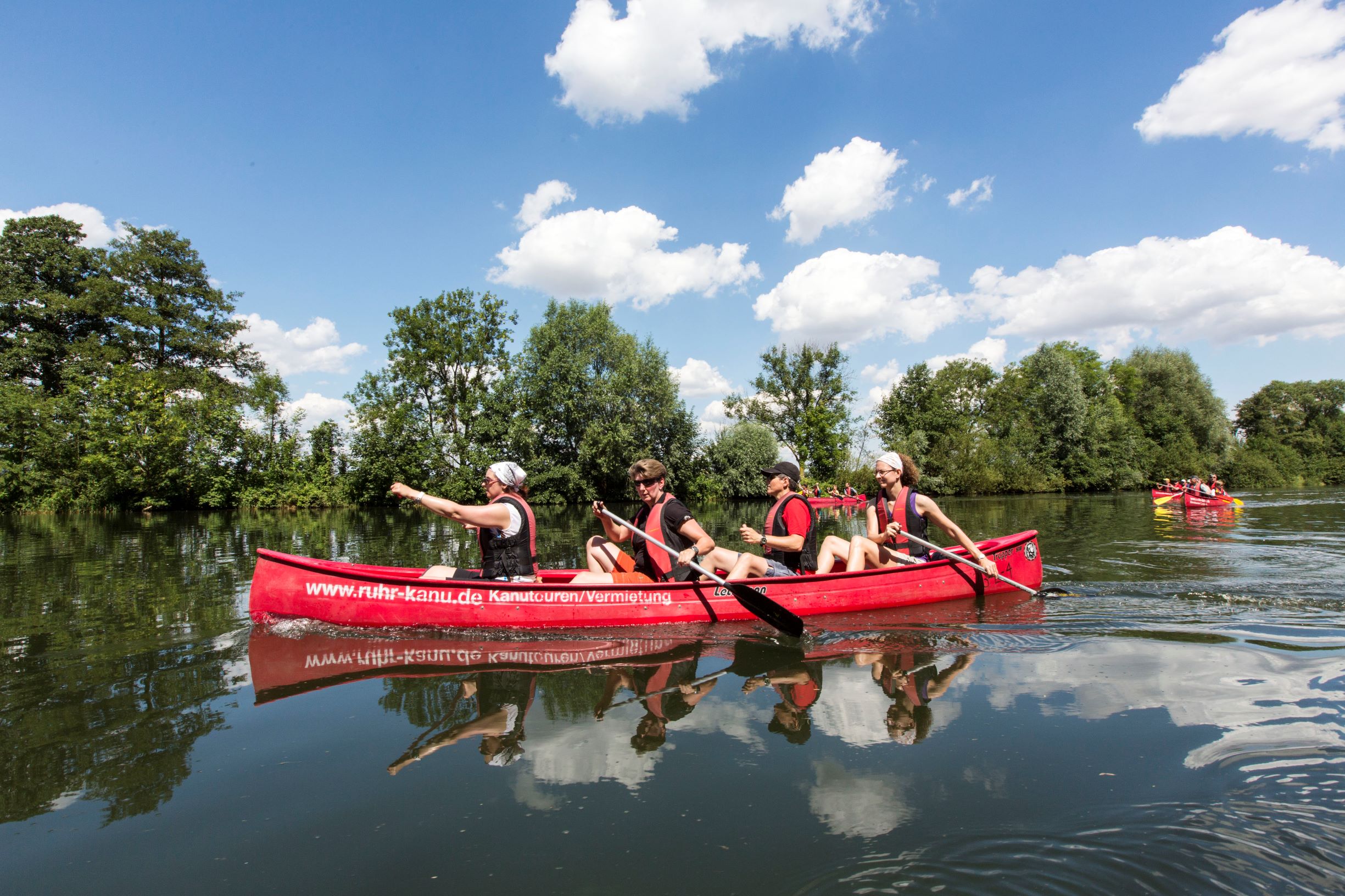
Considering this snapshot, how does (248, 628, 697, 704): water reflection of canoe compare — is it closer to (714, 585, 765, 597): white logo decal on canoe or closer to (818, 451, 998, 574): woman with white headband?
(714, 585, 765, 597): white logo decal on canoe

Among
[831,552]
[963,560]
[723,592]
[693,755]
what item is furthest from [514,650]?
[963,560]

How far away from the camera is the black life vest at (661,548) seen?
6.90 m

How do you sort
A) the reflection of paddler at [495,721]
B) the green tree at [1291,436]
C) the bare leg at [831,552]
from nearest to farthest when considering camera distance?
1. the reflection of paddler at [495,721]
2. the bare leg at [831,552]
3. the green tree at [1291,436]

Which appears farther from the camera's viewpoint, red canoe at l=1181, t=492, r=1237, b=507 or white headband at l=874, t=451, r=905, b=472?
red canoe at l=1181, t=492, r=1237, b=507

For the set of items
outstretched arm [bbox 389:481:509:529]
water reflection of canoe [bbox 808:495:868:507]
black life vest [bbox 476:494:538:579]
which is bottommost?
water reflection of canoe [bbox 808:495:868:507]

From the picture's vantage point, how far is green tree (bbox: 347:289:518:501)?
33.7 meters

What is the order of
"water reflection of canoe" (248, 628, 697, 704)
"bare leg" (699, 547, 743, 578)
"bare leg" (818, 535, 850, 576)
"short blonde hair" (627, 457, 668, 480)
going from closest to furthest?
1. "water reflection of canoe" (248, 628, 697, 704)
2. "short blonde hair" (627, 457, 668, 480)
3. "bare leg" (699, 547, 743, 578)
4. "bare leg" (818, 535, 850, 576)

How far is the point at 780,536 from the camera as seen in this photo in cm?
703

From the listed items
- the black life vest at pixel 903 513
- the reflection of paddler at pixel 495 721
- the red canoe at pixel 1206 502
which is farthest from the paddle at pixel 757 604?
the red canoe at pixel 1206 502

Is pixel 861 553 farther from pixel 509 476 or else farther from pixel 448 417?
pixel 448 417

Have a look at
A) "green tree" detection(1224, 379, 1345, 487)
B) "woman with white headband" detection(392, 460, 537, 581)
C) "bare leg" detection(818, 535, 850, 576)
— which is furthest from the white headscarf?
"green tree" detection(1224, 379, 1345, 487)

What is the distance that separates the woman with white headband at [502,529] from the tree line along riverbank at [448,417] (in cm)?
2750

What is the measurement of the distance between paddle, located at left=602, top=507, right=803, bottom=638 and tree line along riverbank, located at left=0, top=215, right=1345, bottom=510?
27784 millimetres

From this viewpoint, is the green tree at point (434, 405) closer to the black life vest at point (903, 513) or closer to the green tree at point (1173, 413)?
the black life vest at point (903, 513)
